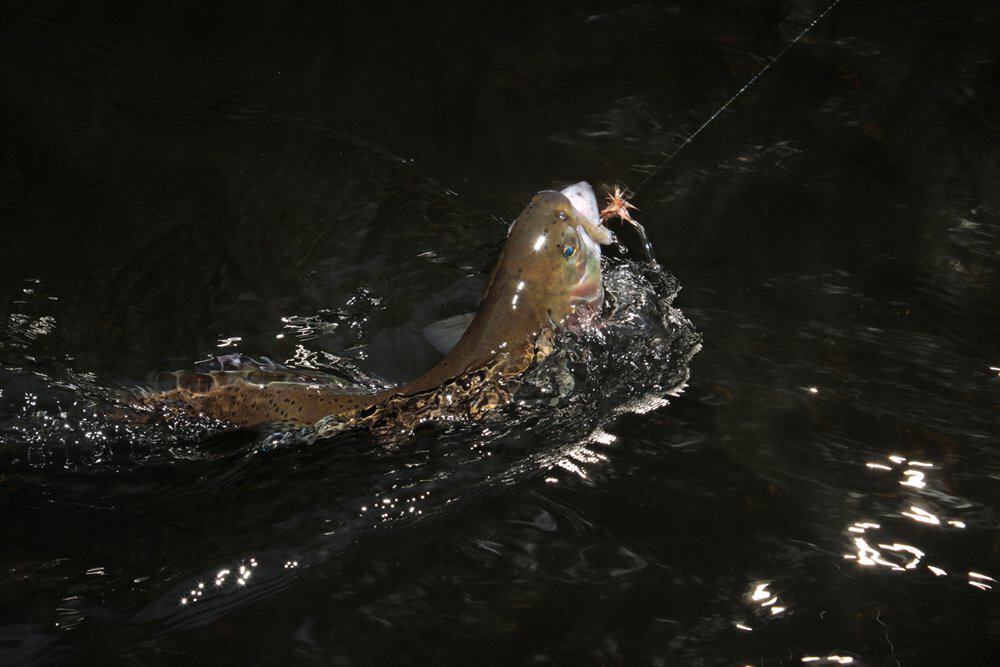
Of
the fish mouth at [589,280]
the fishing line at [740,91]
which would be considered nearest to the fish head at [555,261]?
the fish mouth at [589,280]

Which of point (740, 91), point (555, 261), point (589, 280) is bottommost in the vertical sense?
point (589, 280)

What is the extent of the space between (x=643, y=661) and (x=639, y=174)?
9.52 ft

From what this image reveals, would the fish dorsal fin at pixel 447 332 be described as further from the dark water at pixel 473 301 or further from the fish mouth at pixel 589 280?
the fish mouth at pixel 589 280

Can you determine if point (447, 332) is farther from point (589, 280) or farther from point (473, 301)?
point (589, 280)

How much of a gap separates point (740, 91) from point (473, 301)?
222 cm

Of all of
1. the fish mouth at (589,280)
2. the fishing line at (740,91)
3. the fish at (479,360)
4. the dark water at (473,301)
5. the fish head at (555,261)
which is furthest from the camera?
the fishing line at (740,91)

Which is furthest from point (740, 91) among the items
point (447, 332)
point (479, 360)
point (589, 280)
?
point (479, 360)

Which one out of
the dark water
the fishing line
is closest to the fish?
the dark water

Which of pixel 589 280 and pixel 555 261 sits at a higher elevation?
pixel 555 261

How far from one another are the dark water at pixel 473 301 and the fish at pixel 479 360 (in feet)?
0.41

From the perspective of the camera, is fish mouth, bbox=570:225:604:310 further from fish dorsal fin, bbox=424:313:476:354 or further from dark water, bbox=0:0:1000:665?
fish dorsal fin, bbox=424:313:476:354

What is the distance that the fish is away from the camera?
11.3ft

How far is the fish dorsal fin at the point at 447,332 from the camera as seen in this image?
3846 millimetres

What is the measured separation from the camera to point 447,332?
12.7 ft
